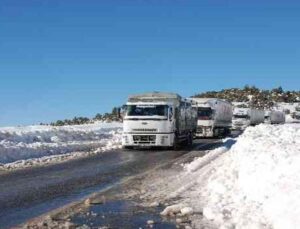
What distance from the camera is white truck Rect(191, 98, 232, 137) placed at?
45531mm

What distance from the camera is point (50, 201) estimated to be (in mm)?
12930

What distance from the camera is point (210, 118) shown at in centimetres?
4581

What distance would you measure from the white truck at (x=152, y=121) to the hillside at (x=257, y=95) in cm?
9797

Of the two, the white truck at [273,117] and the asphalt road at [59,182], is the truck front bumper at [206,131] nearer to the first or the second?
the asphalt road at [59,182]

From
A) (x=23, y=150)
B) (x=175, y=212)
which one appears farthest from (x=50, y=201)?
(x=23, y=150)

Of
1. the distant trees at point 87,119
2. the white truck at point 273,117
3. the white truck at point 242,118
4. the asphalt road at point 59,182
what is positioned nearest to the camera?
the asphalt road at point 59,182

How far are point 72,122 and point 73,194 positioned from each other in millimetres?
78544

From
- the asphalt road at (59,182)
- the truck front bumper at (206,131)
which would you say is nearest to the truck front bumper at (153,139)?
the asphalt road at (59,182)

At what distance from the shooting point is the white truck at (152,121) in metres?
29.9

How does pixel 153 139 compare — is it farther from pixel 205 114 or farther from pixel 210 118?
pixel 205 114

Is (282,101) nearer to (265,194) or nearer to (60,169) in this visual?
(60,169)

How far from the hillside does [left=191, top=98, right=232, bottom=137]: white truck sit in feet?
260

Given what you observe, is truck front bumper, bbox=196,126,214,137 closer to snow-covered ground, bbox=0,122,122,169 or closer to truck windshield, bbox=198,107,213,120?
truck windshield, bbox=198,107,213,120

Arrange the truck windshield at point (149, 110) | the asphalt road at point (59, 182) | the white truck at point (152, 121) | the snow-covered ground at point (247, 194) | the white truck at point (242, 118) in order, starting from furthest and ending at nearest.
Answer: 1. the white truck at point (242, 118)
2. the truck windshield at point (149, 110)
3. the white truck at point (152, 121)
4. the asphalt road at point (59, 182)
5. the snow-covered ground at point (247, 194)
